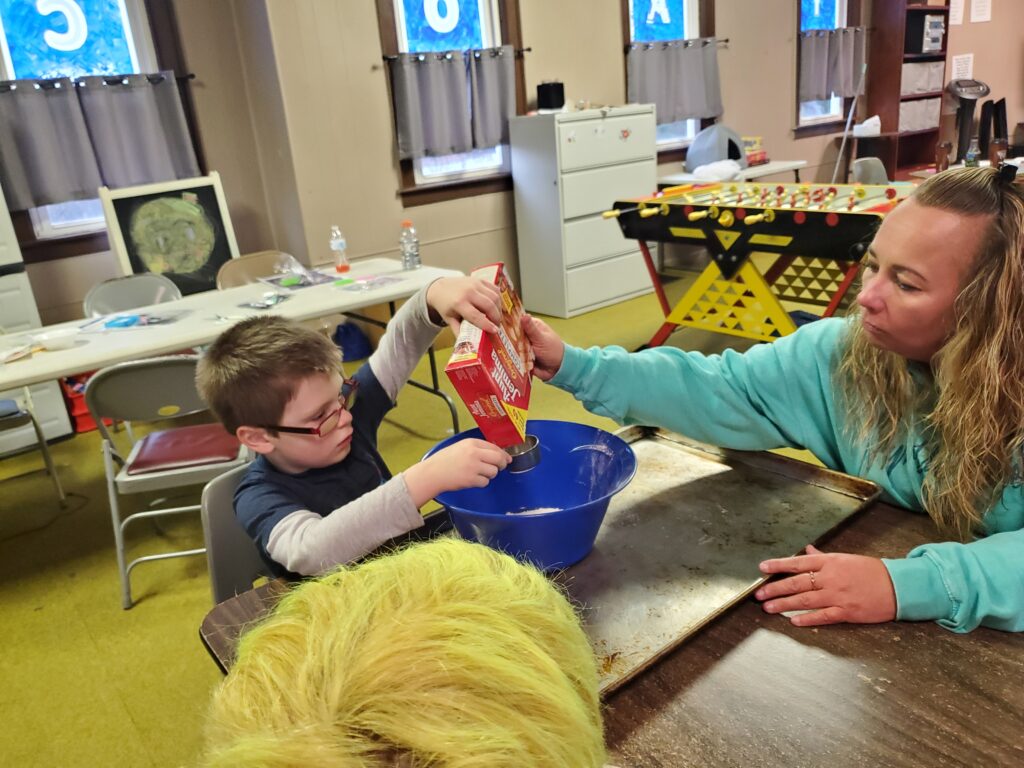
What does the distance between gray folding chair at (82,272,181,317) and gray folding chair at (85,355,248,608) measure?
3.47ft

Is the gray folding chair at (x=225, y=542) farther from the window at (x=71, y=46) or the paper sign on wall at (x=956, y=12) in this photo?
the paper sign on wall at (x=956, y=12)

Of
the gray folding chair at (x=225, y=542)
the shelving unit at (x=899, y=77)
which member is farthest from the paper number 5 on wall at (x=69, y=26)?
the shelving unit at (x=899, y=77)

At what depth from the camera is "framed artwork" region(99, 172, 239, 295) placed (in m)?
3.66

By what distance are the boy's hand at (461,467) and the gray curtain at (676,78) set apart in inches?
195

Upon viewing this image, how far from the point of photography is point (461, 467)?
0.95 metres

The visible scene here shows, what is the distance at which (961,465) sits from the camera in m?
0.93

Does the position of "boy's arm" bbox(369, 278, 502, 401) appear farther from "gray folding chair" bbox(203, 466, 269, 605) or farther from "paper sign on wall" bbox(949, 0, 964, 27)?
"paper sign on wall" bbox(949, 0, 964, 27)

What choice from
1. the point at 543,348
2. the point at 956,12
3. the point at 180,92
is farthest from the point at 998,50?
the point at 543,348

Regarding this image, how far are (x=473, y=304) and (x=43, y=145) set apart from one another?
349cm

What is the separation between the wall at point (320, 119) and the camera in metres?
4.02

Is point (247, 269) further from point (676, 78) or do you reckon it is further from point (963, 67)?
point (963, 67)

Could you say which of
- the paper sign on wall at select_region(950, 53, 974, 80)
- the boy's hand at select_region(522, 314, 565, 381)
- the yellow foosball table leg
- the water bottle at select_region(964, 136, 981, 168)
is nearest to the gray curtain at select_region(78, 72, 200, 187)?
the yellow foosball table leg

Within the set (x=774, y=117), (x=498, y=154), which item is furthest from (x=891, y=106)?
(x=498, y=154)

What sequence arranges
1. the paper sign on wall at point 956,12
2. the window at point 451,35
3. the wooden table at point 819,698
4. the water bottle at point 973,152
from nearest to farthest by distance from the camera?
the wooden table at point 819,698
the water bottle at point 973,152
the window at point 451,35
the paper sign on wall at point 956,12
